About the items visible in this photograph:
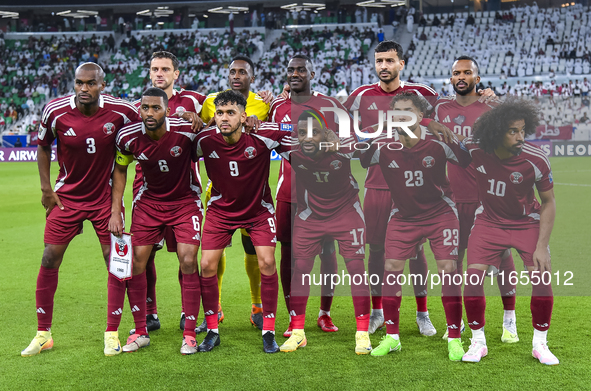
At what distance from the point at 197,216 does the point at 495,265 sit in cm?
230

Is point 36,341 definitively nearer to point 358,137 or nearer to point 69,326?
point 69,326

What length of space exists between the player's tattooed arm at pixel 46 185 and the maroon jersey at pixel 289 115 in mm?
1797

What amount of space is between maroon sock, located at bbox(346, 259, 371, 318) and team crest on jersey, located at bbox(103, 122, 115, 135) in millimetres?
2163

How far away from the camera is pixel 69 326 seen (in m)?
5.19

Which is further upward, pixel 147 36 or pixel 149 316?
pixel 147 36

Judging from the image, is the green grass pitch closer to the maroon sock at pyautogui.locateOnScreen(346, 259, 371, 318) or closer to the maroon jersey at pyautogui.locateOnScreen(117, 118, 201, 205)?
the maroon sock at pyautogui.locateOnScreen(346, 259, 371, 318)

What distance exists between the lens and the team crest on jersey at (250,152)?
4.57m

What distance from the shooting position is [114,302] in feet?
14.9

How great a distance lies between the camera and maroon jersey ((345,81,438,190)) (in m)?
4.98

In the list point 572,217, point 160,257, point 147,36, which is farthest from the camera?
point 147,36

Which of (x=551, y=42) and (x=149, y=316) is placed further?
(x=551, y=42)

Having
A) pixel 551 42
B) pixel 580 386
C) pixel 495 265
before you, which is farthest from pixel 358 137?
pixel 551 42

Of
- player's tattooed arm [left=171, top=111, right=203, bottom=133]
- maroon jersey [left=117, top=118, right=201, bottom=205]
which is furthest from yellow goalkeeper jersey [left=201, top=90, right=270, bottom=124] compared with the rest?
maroon jersey [left=117, top=118, right=201, bottom=205]

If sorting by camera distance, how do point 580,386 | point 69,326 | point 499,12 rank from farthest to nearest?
point 499,12
point 69,326
point 580,386
